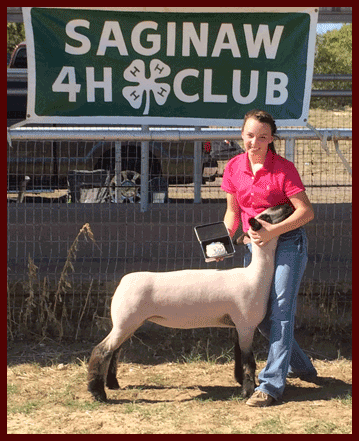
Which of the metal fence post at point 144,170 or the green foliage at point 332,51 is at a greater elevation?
the green foliage at point 332,51

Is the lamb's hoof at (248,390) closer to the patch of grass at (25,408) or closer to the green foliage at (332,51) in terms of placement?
the patch of grass at (25,408)

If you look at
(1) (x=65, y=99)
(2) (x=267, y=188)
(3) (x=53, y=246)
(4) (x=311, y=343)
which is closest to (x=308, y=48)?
(2) (x=267, y=188)

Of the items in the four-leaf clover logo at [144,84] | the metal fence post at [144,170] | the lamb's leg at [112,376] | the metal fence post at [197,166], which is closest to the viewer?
the lamb's leg at [112,376]

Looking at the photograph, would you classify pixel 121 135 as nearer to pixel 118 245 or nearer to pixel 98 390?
pixel 118 245

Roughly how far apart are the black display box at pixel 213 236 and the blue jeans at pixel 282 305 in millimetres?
356

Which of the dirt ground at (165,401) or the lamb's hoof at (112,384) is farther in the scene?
the lamb's hoof at (112,384)

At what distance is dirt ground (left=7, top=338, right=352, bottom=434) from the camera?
421cm

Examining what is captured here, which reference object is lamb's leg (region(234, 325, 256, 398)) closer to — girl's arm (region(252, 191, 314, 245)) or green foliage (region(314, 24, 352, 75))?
girl's arm (region(252, 191, 314, 245))

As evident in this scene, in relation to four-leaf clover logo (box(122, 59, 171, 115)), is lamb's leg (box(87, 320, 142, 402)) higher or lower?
lower

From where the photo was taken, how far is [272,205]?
4453 millimetres

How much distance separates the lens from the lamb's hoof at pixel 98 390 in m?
4.52

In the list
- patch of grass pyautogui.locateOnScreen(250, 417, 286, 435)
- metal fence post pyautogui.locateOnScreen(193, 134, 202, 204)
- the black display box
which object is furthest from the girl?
metal fence post pyautogui.locateOnScreen(193, 134, 202, 204)

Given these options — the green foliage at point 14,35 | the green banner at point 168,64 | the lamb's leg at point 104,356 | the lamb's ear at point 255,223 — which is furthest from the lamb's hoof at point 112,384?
the green foliage at point 14,35

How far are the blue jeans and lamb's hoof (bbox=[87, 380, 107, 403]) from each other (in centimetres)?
108
